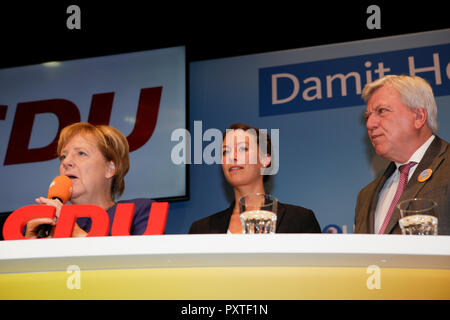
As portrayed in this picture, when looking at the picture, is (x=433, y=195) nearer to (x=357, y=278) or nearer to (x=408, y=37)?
(x=357, y=278)

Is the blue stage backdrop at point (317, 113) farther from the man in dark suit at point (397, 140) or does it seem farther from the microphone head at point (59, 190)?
the microphone head at point (59, 190)

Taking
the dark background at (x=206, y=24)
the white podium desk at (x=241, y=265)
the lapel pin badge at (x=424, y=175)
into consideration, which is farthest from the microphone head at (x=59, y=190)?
the dark background at (x=206, y=24)

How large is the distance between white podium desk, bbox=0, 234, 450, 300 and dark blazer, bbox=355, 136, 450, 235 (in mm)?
693

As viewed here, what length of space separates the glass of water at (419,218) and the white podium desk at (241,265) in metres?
0.23

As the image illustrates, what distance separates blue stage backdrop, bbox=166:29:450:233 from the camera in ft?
11.3

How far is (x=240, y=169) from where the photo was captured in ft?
8.90

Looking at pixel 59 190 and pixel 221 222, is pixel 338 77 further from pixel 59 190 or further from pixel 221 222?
pixel 59 190

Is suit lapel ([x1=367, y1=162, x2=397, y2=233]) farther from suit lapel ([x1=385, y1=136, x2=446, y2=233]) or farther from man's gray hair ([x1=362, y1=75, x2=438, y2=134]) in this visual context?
man's gray hair ([x1=362, y1=75, x2=438, y2=134])

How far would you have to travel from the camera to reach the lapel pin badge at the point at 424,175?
210cm

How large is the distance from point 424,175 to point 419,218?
32.0 inches

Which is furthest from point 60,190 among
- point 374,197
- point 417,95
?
point 417,95

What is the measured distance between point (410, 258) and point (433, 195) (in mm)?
953

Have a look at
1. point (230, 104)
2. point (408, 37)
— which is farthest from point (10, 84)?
point (408, 37)
